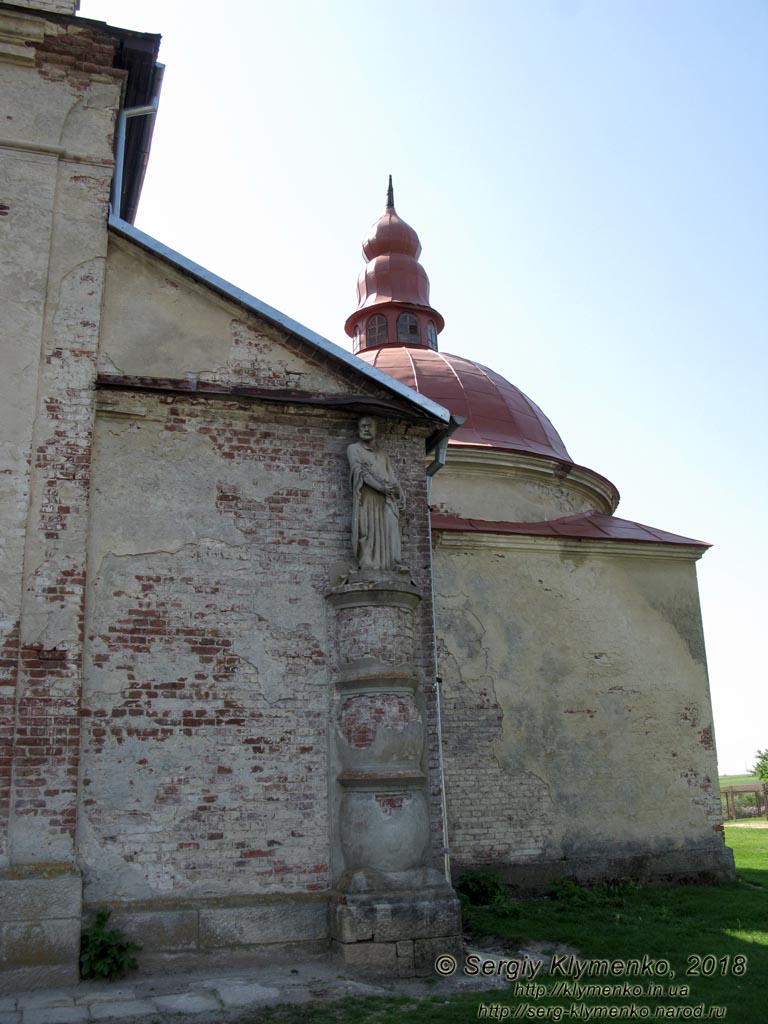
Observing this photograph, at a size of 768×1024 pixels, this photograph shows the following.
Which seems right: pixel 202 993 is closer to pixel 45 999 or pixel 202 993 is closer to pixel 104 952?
pixel 104 952

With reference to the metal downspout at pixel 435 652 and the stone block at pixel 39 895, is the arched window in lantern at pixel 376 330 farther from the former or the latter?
the stone block at pixel 39 895

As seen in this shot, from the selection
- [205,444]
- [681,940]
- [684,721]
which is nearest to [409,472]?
[205,444]

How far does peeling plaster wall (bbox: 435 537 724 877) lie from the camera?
1134cm

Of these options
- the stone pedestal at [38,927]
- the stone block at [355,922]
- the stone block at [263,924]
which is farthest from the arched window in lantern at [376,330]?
the stone pedestal at [38,927]

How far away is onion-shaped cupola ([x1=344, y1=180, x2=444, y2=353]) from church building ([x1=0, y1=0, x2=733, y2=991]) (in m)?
10.9

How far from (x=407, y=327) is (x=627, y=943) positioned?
14393mm

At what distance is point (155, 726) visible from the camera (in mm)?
7195

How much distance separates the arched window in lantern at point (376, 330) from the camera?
19.9 meters

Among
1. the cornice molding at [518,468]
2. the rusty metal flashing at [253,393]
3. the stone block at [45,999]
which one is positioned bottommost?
the stone block at [45,999]

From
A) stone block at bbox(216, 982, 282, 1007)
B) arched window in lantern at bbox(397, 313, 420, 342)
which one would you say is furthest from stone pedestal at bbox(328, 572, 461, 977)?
arched window in lantern at bbox(397, 313, 420, 342)

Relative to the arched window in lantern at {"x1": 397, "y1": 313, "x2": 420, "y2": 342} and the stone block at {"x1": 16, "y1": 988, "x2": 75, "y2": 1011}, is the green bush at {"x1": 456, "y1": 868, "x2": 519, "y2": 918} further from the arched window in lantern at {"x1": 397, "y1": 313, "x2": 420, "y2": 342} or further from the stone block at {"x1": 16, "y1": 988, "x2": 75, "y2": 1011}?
the arched window in lantern at {"x1": 397, "y1": 313, "x2": 420, "y2": 342}

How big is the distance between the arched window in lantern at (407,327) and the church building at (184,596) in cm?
1092

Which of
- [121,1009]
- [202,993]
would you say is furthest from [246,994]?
[121,1009]

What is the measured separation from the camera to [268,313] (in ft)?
27.3
